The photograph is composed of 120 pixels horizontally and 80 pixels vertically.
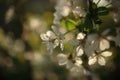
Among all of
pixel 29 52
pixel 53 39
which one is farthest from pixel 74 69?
pixel 29 52

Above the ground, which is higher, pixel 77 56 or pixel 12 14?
pixel 12 14

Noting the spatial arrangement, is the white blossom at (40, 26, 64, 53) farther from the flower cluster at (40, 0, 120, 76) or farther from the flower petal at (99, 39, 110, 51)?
the flower petal at (99, 39, 110, 51)

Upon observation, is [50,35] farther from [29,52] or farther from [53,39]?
[29,52]

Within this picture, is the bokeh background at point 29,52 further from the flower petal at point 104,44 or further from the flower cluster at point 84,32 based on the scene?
the flower petal at point 104,44

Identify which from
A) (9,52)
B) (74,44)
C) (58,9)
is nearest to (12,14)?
(9,52)

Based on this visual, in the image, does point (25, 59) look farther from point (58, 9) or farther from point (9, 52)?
point (58, 9)

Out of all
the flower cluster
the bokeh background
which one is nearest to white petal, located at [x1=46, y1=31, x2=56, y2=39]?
the flower cluster

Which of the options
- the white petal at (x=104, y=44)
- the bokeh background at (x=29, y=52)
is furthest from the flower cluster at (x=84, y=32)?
the bokeh background at (x=29, y=52)
